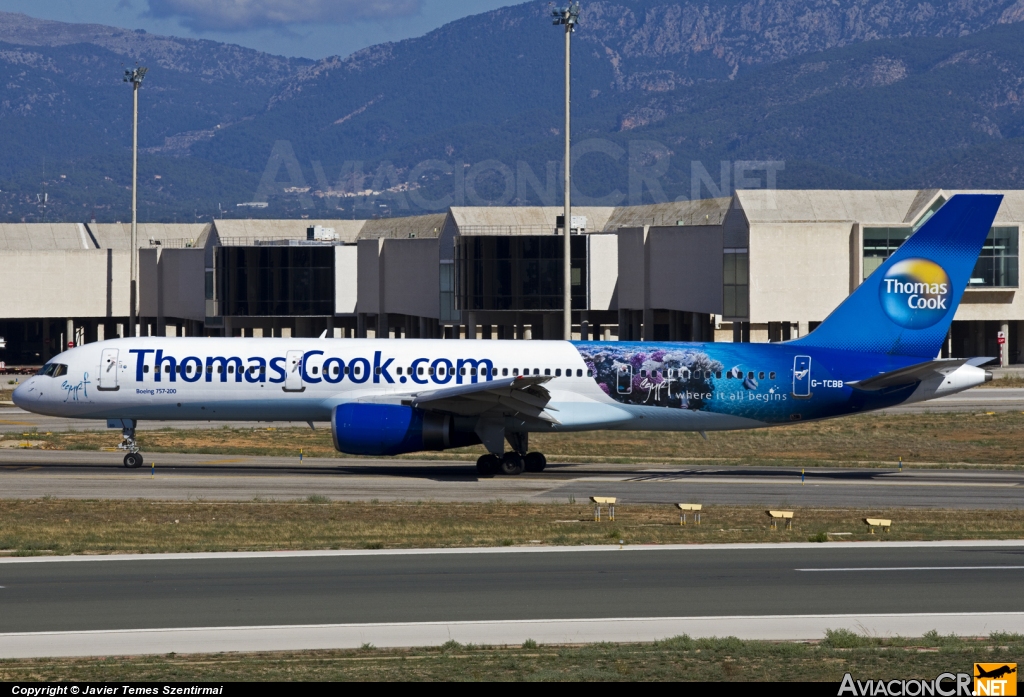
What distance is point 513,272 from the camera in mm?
103062

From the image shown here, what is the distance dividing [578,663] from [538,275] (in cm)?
8614

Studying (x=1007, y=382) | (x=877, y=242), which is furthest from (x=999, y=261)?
(x=1007, y=382)

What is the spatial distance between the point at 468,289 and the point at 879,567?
80285mm

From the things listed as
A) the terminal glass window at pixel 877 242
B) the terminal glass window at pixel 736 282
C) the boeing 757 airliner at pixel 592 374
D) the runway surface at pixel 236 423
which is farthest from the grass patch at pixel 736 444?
the terminal glass window at pixel 877 242

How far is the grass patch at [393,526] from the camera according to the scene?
91.1ft

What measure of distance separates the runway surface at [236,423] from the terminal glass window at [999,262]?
19272 mm

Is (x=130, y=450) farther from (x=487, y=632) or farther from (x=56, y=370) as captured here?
(x=487, y=632)

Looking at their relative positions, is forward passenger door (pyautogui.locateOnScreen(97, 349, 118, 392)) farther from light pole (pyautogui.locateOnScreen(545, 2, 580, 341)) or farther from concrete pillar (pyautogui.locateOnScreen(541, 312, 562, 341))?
concrete pillar (pyautogui.locateOnScreen(541, 312, 562, 341))

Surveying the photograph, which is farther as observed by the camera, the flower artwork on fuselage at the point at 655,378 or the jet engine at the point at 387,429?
the flower artwork on fuselage at the point at 655,378

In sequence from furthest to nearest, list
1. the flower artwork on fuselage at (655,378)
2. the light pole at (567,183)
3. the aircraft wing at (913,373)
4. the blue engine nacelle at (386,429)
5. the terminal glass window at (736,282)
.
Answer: the terminal glass window at (736,282) → the light pole at (567,183) → the flower artwork on fuselage at (655,378) → the aircraft wing at (913,373) → the blue engine nacelle at (386,429)

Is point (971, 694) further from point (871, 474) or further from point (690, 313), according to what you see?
point (690, 313)

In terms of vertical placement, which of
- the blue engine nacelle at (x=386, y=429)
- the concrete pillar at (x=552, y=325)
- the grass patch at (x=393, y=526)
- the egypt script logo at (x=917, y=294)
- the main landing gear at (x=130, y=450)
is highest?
the egypt script logo at (x=917, y=294)

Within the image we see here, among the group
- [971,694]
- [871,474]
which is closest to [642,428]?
[871,474]

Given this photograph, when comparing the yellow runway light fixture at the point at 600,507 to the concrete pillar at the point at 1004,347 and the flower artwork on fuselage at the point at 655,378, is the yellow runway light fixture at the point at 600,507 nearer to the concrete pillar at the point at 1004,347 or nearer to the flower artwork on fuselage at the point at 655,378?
the flower artwork on fuselage at the point at 655,378
